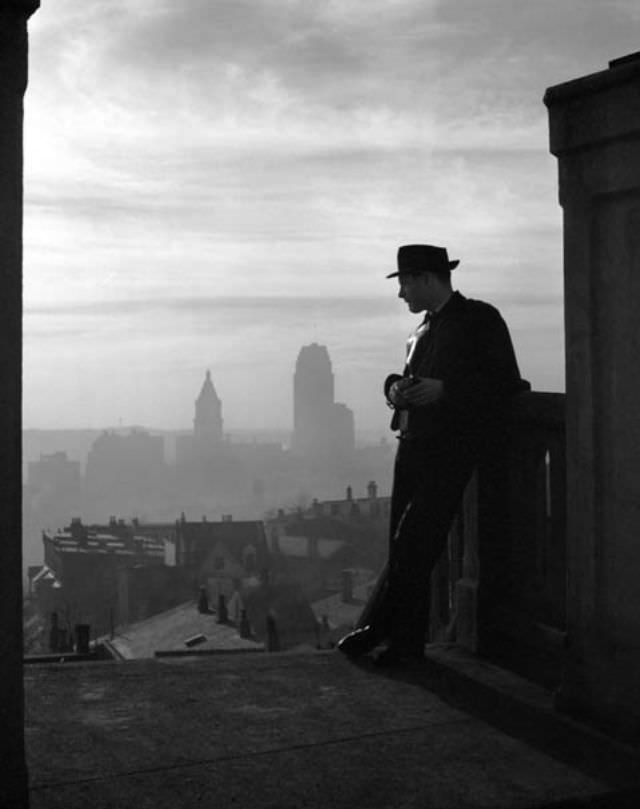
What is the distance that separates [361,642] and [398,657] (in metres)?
0.22

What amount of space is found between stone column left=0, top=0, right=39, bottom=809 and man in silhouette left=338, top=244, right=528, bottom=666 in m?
2.61

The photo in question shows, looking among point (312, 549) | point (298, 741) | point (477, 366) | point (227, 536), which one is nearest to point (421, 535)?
point (477, 366)

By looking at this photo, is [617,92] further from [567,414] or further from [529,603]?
[529,603]

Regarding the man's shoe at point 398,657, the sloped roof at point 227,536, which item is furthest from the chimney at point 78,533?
the man's shoe at point 398,657

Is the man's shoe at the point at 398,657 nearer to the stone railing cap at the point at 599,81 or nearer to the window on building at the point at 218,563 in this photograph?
the stone railing cap at the point at 599,81

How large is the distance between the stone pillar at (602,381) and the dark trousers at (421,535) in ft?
3.27

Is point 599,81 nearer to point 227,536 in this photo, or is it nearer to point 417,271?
point 417,271

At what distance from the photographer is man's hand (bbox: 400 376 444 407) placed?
568 cm

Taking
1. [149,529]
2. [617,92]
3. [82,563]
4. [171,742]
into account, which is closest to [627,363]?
[617,92]

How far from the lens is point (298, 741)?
4469mm

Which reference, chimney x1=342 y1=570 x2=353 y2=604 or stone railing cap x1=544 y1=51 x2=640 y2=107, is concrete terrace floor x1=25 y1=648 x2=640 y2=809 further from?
chimney x1=342 y1=570 x2=353 y2=604

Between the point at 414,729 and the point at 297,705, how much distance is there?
1.91 feet

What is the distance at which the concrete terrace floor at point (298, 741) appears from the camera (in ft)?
12.8

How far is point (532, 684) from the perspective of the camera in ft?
17.9
